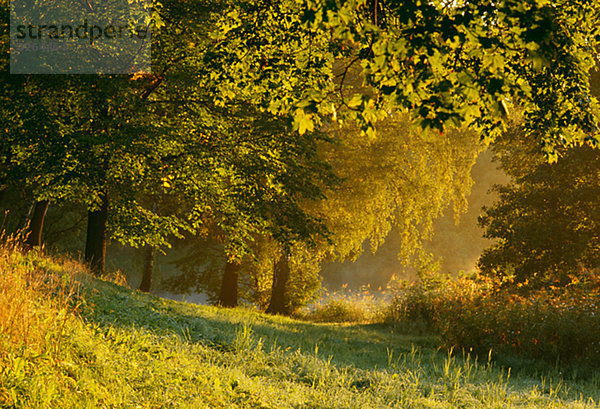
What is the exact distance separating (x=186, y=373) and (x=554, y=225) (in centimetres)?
1233

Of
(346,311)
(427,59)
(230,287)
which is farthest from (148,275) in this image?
(427,59)

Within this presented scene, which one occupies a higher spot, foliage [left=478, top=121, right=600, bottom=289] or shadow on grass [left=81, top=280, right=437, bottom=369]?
foliage [left=478, top=121, right=600, bottom=289]

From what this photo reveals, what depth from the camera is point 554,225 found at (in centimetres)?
1409

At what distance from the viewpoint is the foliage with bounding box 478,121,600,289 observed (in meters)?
14.0

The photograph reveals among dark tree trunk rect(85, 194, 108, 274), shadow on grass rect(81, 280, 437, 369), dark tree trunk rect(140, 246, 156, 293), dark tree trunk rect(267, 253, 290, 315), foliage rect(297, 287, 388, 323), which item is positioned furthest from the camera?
foliage rect(297, 287, 388, 323)

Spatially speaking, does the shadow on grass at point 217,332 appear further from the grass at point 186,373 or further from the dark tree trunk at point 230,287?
the dark tree trunk at point 230,287

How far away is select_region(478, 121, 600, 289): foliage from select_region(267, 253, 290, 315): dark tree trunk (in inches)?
312

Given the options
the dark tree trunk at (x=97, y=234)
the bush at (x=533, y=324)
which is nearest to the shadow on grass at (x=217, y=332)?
the bush at (x=533, y=324)

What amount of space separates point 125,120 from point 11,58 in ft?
10.7

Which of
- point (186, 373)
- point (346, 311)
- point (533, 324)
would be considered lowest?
point (346, 311)

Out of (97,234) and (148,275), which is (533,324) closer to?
(97,234)

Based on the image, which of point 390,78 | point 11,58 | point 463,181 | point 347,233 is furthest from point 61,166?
point 463,181

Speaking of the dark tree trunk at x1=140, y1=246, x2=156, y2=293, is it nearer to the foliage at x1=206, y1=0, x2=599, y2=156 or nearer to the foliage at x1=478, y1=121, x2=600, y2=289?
the foliage at x1=478, y1=121, x2=600, y2=289

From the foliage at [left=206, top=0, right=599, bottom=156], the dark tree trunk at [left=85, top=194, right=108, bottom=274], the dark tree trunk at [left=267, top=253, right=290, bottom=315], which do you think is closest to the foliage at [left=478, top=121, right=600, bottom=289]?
the dark tree trunk at [left=267, top=253, right=290, bottom=315]
